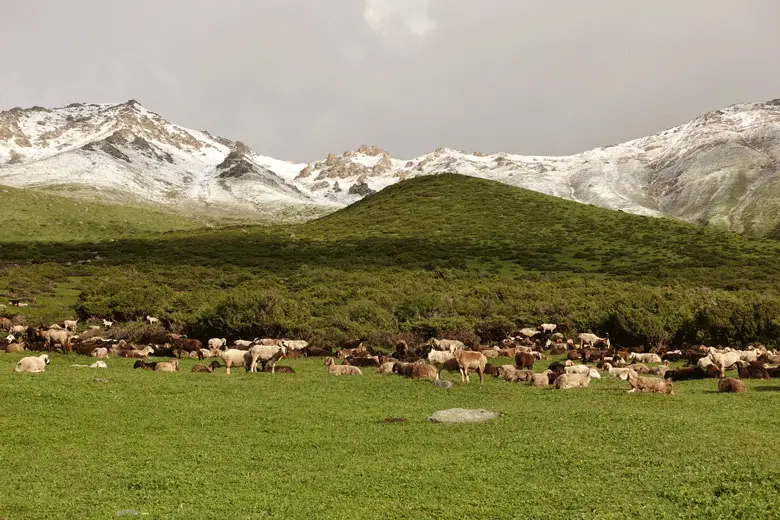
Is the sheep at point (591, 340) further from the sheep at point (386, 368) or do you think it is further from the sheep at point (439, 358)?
the sheep at point (386, 368)

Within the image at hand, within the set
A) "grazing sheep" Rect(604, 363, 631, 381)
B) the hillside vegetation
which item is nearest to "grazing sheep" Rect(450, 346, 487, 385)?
"grazing sheep" Rect(604, 363, 631, 381)

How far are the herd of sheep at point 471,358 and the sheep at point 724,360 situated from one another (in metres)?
0.04

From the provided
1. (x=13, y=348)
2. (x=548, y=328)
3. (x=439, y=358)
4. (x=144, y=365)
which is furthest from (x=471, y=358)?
(x=13, y=348)

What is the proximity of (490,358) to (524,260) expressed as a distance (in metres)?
51.7

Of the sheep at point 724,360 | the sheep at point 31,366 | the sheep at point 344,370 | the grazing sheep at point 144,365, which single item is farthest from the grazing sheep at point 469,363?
the sheep at point 31,366

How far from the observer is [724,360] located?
94.2 ft

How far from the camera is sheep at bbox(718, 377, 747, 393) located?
2342 cm

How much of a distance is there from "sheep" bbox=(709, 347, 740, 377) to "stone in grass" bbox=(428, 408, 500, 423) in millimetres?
14409

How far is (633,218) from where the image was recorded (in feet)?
379

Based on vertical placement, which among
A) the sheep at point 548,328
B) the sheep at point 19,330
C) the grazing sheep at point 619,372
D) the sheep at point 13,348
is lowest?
the grazing sheep at point 619,372

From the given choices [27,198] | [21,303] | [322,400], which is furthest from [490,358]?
[27,198]

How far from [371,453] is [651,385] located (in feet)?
45.6

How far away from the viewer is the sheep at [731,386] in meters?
23.4

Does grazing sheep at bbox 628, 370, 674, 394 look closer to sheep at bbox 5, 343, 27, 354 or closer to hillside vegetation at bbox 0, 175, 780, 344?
hillside vegetation at bbox 0, 175, 780, 344
